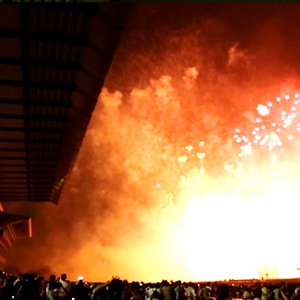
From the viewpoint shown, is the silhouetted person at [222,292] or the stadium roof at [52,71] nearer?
the stadium roof at [52,71]

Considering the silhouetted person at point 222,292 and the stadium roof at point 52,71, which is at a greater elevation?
the stadium roof at point 52,71

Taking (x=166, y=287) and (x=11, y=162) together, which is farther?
(x=11, y=162)

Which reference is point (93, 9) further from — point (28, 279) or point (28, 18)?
point (28, 279)

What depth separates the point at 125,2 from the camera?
31.8ft

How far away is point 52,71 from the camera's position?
43.9 ft

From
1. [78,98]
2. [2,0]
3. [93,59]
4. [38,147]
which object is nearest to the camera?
[2,0]

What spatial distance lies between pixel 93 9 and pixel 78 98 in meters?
5.16

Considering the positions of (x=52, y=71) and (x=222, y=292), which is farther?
(x=222, y=292)

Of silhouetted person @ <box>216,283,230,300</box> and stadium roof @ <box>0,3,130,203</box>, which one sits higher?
stadium roof @ <box>0,3,130,203</box>

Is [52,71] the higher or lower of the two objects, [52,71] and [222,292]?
the higher

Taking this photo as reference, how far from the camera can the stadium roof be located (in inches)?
Result: 419

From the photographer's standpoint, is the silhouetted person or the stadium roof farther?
the silhouetted person

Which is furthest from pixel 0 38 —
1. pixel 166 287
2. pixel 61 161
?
pixel 61 161

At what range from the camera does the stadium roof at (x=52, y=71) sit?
34.9 ft
